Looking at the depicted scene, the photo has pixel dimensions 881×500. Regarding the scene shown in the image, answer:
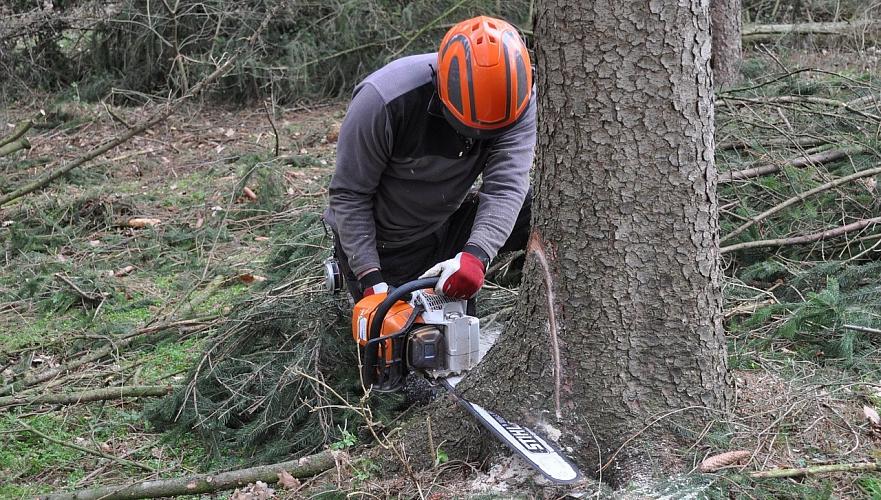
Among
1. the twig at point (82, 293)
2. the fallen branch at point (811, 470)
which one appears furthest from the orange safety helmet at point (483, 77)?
the twig at point (82, 293)

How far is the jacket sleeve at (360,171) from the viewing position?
3.13 m

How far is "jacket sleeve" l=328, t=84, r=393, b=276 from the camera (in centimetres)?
313

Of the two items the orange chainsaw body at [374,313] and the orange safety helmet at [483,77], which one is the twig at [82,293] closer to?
the orange chainsaw body at [374,313]

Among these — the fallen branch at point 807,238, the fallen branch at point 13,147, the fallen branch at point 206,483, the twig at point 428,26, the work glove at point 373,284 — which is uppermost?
the twig at point 428,26

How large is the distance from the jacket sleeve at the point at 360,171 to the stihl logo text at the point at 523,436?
1.12m

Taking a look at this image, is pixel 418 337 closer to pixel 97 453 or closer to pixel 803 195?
pixel 97 453

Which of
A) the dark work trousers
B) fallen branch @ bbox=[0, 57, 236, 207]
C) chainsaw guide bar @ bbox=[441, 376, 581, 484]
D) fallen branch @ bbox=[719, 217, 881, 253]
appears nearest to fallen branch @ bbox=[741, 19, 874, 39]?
fallen branch @ bbox=[719, 217, 881, 253]

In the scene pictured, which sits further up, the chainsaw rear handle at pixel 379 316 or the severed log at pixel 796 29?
the severed log at pixel 796 29

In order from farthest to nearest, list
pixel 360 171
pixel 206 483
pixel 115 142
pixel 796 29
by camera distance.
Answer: pixel 796 29
pixel 115 142
pixel 360 171
pixel 206 483

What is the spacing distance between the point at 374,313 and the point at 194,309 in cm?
234

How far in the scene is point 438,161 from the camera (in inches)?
131

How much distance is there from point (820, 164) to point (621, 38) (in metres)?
2.96

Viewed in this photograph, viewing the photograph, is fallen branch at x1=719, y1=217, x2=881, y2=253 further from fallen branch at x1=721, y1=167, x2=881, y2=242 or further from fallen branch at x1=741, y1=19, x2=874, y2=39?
fallen branch at x1=741, y1=19, x2=874, y2=39

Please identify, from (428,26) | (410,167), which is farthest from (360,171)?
(428,26)
